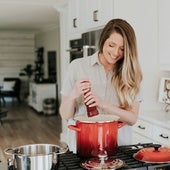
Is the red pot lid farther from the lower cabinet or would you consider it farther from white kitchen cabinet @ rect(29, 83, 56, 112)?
white kitchen cabinet @ rect(29, 83, 56, 112)

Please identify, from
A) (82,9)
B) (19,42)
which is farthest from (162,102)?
(19,42)

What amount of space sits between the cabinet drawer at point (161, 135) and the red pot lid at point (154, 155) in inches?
53.0

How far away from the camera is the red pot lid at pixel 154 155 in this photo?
127 centimetres

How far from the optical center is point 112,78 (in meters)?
1.68

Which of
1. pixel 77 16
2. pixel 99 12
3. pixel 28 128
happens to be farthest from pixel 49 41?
pixel 99 12

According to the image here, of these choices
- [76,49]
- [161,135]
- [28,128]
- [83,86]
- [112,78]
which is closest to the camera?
[83,86]

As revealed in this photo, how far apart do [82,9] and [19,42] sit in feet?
27.1

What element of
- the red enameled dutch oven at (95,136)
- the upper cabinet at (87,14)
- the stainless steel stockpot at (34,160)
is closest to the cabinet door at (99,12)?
the upper cabinet at (87,14)

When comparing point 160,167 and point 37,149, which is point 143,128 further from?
point 37,149

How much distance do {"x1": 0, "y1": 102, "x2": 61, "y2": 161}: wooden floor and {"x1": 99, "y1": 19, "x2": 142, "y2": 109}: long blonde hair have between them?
12.9ft

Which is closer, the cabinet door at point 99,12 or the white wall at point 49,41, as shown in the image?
the cabinet door at point 99,12

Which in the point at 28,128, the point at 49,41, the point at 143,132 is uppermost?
the point at 49,41

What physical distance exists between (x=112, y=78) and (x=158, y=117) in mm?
1414

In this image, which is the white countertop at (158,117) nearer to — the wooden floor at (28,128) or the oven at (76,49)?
the oven at (76,49)
